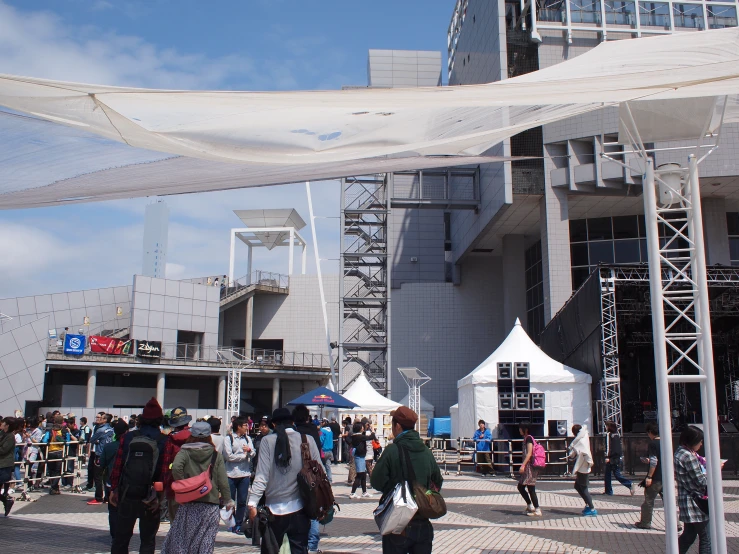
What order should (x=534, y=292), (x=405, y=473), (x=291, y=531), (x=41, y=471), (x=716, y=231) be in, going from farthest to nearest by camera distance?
(x=534, y=292)
(x=716, y=231)
(x=41, y=471)
(x=291, y=531)
(x=405, y=473)

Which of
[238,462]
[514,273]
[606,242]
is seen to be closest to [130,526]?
[238,462]

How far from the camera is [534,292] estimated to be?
127ft

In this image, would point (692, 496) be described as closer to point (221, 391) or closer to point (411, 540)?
point (411, 540)

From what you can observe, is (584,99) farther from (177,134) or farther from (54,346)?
(54,346)

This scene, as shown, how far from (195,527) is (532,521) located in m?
6.67

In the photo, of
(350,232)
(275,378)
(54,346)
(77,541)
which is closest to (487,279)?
(350,232)

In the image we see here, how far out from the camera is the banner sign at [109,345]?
38531mm

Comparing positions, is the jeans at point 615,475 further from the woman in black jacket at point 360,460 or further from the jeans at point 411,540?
the jeans at point 411,540

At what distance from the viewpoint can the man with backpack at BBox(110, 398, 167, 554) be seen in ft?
19.8

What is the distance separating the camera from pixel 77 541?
28.1 feet

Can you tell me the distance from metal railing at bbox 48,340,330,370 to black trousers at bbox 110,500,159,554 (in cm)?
3394

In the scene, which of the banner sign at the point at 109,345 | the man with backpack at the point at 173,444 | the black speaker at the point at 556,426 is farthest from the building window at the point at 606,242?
the man with backpack at the point at 173,444

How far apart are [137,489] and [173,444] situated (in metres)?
0.47

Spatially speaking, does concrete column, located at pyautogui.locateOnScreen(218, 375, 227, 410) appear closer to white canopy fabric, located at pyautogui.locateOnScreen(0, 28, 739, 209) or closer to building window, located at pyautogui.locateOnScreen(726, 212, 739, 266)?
building window, located at pyautogui.locateOnScreen(726, 212, 739, 266)
